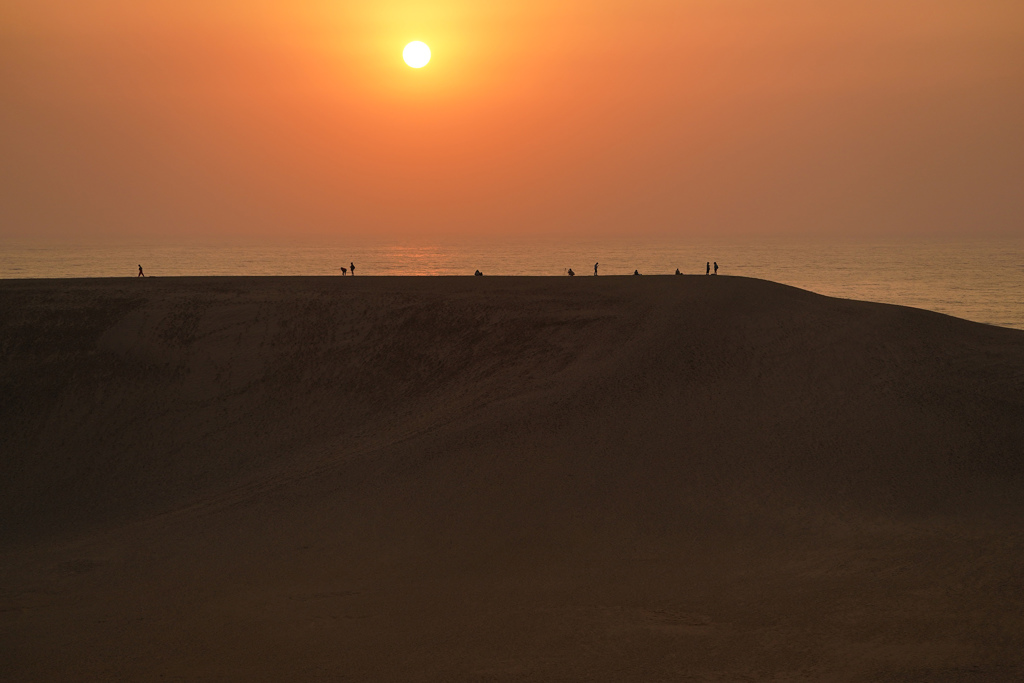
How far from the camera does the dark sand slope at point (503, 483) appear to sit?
15.1 meters

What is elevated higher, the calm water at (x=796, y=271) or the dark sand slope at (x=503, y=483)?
the calm water at (x=796, y=271)

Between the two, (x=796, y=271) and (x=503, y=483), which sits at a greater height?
(x=796, y=271)

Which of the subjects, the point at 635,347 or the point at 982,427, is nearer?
the point at 982,427

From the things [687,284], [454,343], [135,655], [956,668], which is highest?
[687,284]

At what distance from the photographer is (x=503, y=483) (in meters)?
22.3

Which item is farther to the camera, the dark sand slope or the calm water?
the calm water

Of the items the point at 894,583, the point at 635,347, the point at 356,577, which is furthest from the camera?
the point at 635,347

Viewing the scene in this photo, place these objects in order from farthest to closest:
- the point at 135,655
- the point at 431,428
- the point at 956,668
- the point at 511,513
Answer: the point at 431,428
the point at 511,513
the point at 135,655
the point at 956,668

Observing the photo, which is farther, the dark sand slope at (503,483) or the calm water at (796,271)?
the calm water at (796,271)

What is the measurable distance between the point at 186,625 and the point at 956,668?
1473 cm

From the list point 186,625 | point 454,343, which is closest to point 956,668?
point 186,625

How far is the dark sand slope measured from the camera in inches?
595

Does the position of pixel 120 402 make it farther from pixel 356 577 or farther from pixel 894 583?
pixel 894 583

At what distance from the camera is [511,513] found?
68.7 feet
